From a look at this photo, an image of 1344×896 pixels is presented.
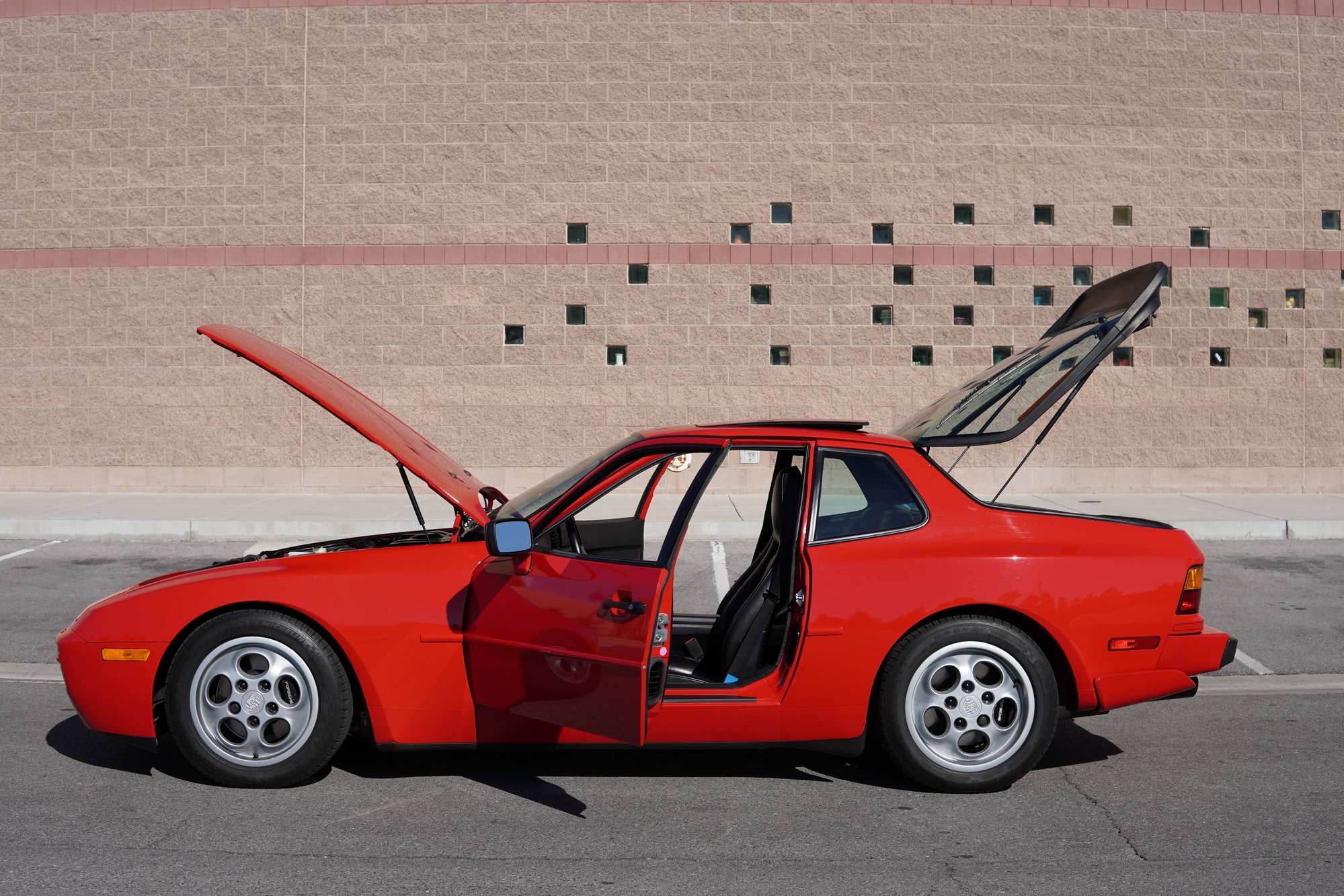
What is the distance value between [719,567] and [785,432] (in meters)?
5.10

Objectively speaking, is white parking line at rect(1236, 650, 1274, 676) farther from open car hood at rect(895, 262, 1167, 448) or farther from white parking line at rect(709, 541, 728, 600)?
white parking line at rect(709, 541, 728, 600)

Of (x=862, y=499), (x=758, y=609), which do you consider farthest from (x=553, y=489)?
(x=862, y=499)

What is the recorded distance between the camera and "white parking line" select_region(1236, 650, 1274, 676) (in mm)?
6359

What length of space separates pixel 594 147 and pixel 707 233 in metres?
2.18

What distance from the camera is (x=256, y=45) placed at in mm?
16781

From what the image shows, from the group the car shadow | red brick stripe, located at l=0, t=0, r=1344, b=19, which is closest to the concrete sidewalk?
the car shadow

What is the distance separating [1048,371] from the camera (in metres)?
4.74

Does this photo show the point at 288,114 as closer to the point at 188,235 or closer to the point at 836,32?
the point at 188,235

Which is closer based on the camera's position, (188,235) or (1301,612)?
(1301,612)

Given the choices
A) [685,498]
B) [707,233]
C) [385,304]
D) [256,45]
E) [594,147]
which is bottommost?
[685,498]

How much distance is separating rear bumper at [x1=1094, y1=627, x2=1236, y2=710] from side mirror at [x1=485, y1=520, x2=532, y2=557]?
89.8 inches

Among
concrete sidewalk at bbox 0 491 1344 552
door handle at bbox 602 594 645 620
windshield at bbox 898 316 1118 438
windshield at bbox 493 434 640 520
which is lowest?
concrete sidewalk at bbox 0 491 1344 552

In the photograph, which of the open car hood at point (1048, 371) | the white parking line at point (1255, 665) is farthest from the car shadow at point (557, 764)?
the white parking line at point (1255, 665)

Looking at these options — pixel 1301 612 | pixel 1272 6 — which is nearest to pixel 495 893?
pixel 1301 612
